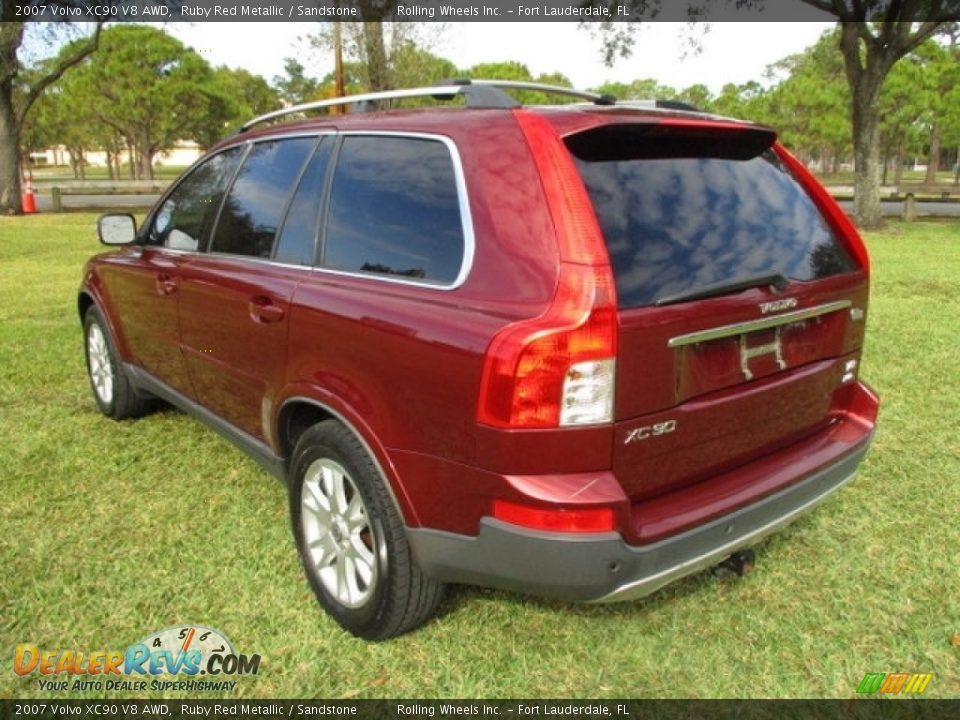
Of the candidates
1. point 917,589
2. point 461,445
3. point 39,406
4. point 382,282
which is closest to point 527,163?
point 382,282

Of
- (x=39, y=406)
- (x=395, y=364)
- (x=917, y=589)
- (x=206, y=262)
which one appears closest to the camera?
(x=395, y=364)

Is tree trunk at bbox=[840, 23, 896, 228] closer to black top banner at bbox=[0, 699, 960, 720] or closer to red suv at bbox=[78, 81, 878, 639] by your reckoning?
red suv at bbox=[78, 81, 878, 639]

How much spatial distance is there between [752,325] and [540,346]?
29.7 inches

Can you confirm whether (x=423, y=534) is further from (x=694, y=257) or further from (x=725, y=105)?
(x=725, y=105)

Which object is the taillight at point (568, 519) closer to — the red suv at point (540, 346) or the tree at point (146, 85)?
the red suv at point (540, 346)

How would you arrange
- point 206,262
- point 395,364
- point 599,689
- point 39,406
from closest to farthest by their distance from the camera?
point 395,364, point 599,689, point 206,262, point 39,406

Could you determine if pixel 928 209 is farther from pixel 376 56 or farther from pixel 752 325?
pixel 752 325

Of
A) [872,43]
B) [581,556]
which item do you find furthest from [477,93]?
[872,43]

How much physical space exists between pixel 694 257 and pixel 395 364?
95 centimetres

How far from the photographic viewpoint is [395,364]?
2.27 meters

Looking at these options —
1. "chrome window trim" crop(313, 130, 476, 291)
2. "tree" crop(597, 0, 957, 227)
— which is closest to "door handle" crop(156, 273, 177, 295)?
"chrome window trim" crop(313, 130, 476, 291)

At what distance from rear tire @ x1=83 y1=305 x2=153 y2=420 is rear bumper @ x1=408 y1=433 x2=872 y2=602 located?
2988mm

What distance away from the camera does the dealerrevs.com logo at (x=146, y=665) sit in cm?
249

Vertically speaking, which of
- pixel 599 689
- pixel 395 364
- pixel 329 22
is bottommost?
pixel 599 689
